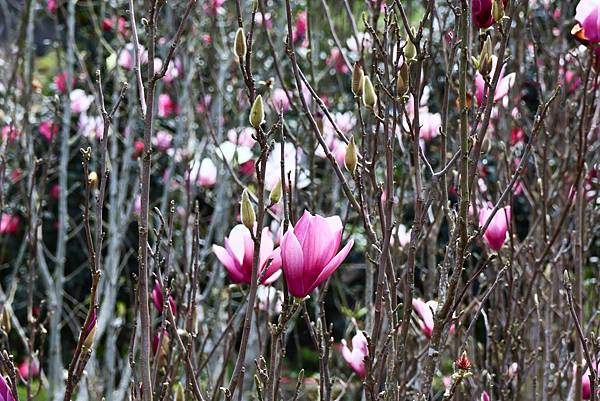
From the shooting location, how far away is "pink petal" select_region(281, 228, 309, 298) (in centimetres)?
105

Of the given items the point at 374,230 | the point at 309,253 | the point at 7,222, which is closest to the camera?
the point at 309,253

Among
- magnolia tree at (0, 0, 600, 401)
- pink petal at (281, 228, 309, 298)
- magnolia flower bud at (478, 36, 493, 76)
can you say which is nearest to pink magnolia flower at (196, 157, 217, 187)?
magnolia tree at (0, 0, 600, 401)

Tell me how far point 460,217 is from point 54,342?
1.84 metres

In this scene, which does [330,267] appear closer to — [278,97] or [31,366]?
[31,366]

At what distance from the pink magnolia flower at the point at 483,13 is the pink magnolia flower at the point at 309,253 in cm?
35

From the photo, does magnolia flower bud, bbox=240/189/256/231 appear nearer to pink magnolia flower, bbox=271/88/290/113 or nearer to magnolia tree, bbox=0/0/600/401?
magnolia tree, bbox=0/0/600/401

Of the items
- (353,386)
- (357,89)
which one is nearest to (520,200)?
(353,386)

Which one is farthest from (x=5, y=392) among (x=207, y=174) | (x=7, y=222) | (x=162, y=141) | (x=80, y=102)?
(x=162, y=141)

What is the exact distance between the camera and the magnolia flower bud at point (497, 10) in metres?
1.15

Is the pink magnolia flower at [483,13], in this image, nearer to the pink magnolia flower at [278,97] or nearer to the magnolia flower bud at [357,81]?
the magnolia flower bud at [357,81]

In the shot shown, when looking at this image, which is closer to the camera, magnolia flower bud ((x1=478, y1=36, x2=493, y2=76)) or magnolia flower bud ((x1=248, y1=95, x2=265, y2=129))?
magnolia flower bud ((x1=248, y1=95, x2=265, y2=129))

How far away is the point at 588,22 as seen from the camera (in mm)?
1382

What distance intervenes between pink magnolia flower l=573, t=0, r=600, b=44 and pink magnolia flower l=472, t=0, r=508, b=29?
0.76 ft

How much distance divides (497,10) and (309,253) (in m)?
0.40
